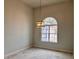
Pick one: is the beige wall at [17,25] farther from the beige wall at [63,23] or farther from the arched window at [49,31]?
the beige wall at [63,23]

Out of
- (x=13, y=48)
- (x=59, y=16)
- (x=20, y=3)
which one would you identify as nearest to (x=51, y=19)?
(x=59, y=16)

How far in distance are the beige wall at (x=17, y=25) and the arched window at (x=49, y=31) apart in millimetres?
1218

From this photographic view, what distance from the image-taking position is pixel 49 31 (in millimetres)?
6676

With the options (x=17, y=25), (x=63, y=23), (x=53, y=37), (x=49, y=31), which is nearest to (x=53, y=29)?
(x=49, y=31)

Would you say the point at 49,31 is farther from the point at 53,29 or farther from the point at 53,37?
the point at 53,37

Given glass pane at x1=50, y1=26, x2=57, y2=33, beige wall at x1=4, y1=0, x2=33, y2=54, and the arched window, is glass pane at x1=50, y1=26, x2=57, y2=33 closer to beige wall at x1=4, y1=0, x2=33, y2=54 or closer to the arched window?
the arched window

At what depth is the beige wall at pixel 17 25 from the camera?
4839mm

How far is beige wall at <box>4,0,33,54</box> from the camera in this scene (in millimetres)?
4839

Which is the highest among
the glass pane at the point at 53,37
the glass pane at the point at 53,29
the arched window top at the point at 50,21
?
the arched window top at the point at 50,21

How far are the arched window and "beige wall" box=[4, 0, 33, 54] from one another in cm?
122

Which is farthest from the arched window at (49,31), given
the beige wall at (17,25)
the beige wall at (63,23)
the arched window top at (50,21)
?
the beige wall at (17,25)

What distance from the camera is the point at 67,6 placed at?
18.6 feet
